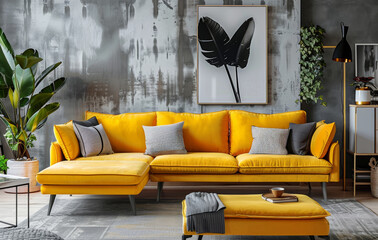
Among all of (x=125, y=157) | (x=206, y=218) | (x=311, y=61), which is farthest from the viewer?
(x=311, y=61)

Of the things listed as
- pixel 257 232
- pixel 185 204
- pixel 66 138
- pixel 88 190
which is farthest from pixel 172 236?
pixel 66 138

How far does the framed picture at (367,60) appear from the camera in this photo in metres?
5.39

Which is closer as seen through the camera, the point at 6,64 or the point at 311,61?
the point at 6,64

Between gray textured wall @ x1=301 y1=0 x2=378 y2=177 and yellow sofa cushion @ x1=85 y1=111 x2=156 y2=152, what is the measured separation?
208cm

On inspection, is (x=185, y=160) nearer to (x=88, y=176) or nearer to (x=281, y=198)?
(x=88, y=176)

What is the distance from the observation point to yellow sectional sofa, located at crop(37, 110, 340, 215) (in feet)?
12.6

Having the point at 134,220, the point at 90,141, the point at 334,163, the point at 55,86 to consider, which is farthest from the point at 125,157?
the point at 334,163

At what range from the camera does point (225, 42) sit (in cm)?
534

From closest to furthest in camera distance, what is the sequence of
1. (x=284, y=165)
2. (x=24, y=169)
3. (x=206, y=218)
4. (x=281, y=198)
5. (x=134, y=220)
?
1. (x=206, y=218)
2. (x=281, y=198)
3. (x=134, y=220)
4. (x=284, y=165)
5. (x=24, y=169)

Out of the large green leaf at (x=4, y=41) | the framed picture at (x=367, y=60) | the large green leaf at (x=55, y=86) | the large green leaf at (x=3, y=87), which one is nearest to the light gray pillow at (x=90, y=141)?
the large green leaf at (x=55, y=86)

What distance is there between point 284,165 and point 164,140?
1.33m

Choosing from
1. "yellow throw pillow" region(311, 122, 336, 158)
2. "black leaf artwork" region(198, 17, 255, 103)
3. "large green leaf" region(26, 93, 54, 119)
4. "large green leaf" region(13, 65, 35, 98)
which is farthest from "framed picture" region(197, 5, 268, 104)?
"large green leaf" region(13, 65, 35, 98)

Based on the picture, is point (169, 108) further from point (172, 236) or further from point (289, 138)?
point (172, 236)

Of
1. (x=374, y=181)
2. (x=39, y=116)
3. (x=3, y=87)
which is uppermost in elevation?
(x=3, y=87)
